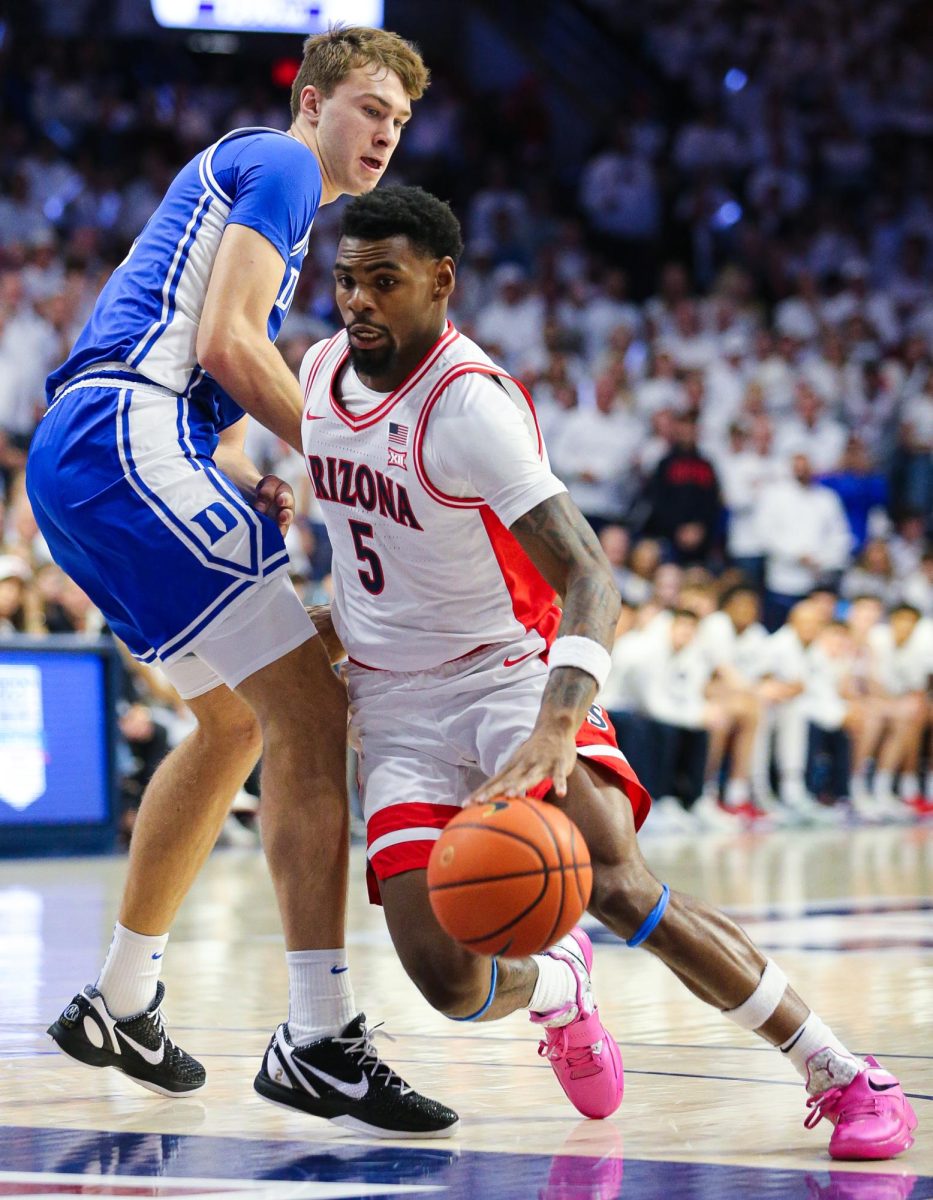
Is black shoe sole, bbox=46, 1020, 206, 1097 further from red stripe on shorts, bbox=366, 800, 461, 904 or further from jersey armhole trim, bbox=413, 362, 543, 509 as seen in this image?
jersey armhole trim, bbox=413, 362, 543, 509

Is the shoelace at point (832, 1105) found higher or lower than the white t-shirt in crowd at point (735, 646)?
higher

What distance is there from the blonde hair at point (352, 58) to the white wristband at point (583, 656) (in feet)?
5.09

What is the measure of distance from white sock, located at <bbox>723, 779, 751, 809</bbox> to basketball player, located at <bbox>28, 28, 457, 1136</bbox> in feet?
33.2

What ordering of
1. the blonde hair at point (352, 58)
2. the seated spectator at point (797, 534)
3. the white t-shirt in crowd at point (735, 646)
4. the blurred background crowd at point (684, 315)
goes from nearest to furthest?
the blonde hair at point (352, 58), the blurred background crowd at point (684, 315), the white t-shirt in crowd at point (735, 646), the seated spectator at point (797, 534)

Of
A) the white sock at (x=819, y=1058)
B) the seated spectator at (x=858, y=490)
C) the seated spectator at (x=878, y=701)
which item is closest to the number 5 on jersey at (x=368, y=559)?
the white sock at (x=819, y=1058)

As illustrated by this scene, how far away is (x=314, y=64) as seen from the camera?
14.8ft

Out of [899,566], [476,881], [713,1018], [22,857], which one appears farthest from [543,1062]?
[899,566]

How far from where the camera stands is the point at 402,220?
3.98 meters

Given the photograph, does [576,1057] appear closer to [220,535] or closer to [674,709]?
[220,535]

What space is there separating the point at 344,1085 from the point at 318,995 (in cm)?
19

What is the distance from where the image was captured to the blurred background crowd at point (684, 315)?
46.0 ft

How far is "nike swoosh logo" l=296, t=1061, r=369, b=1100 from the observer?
3941 millimetres

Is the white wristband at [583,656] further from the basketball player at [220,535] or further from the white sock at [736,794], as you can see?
the white sock at [736,794]

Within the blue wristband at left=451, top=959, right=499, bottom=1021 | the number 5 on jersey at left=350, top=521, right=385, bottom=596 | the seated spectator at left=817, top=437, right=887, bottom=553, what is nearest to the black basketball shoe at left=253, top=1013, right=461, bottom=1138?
the blue wristband at left=451, top=959, right=499, bottom=1021
